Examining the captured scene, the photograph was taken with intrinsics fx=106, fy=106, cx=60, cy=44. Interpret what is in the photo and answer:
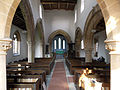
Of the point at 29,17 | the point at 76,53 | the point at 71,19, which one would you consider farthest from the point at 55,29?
the point at 29,17

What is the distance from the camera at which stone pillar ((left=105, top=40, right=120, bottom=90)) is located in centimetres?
234

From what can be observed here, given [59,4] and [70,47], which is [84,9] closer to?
[59,4]

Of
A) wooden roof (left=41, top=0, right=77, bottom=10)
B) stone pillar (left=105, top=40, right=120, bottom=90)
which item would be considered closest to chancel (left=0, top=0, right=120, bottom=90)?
stone pillar (left=105, top=40, right=120, bottom=90)

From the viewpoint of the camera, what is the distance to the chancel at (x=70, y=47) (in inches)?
94.7

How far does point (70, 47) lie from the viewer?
15.9 metres

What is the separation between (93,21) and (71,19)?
925cm

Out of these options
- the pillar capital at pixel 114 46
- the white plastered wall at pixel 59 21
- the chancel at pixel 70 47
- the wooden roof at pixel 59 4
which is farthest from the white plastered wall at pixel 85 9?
the white plastered wall at pixel 59 21

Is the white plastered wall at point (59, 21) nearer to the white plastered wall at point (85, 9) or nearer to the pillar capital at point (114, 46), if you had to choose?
the white plastered wall at point (85, 9)

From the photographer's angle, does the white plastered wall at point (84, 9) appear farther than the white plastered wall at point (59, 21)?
No

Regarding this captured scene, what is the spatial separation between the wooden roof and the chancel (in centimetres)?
13

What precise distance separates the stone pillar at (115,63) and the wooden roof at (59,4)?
12.1 meters

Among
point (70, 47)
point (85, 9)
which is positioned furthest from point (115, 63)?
point (70, 47)

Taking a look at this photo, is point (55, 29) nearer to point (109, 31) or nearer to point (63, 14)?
point (63, 14)

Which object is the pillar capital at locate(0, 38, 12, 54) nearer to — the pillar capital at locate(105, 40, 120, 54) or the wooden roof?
the pillar capital at locate(105, 40, 120, 54)
